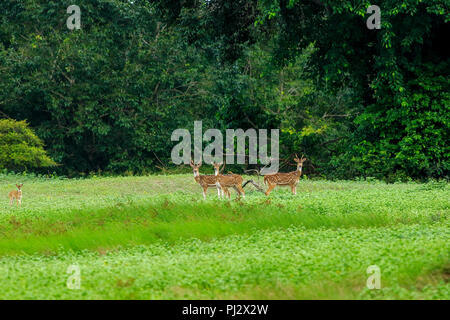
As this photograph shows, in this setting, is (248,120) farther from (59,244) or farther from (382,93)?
(59,244)

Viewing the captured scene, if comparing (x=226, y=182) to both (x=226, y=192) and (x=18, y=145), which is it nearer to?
(x=226, y=192)

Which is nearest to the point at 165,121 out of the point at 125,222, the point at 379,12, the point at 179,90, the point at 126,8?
the point at 179,90

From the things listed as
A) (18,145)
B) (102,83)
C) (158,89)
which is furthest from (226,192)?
(158,89)

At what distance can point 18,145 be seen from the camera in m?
35.9

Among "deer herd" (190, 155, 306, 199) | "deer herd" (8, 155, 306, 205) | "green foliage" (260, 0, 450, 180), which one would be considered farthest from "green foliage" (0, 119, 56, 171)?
"deer herd" (190, 155, 306, 199)

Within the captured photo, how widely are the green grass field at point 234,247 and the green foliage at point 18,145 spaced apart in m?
14.2

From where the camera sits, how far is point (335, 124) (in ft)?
128

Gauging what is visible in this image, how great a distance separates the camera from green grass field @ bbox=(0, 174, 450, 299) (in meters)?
9.05

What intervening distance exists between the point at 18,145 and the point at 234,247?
84.6ft

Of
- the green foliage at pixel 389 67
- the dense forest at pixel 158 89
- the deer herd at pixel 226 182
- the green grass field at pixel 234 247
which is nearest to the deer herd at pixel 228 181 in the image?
the deer herd at pixel 226 182

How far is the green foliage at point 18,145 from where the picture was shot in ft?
117

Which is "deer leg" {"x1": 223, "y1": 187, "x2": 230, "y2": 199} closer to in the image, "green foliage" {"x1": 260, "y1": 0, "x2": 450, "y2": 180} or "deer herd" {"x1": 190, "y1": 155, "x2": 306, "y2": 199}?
"deer herd" {"x1": 190, "y1": 155, "x2": 306, "y2": 199}

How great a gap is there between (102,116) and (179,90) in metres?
5.28

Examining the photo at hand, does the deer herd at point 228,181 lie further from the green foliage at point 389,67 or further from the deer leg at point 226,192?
the green foliage at point 389,67
